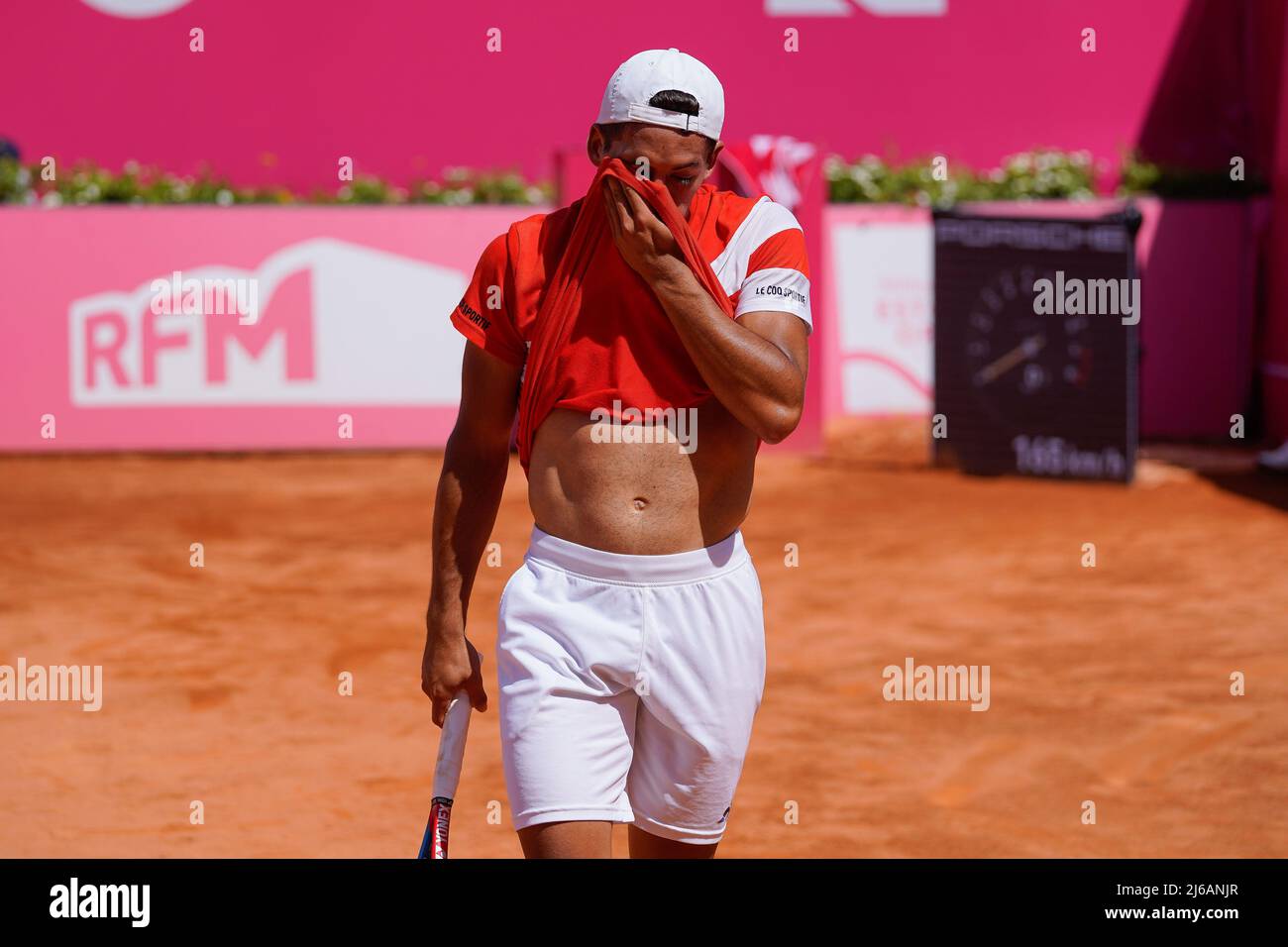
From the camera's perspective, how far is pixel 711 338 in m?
3.17

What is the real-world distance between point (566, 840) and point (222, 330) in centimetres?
1240

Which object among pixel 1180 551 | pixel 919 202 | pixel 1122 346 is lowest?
pixel 1180 551

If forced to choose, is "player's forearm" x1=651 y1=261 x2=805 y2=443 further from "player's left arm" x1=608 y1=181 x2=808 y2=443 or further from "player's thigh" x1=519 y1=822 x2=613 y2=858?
"player's thigh" x1=519 y1=822 x2=613 y2=858

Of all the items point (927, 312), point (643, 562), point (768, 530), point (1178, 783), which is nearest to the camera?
point (643, 562)

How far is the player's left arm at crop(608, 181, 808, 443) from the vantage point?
317 centimetres

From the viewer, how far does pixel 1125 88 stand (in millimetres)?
18188

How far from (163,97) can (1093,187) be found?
1028 centimetres

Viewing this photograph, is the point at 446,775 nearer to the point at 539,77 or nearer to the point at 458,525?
the point at 458,525

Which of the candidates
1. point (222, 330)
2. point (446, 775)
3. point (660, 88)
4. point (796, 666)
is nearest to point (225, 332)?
point (222, 330)

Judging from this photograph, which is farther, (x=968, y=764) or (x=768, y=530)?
(x=768, y=530)

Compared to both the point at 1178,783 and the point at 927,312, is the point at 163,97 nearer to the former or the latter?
the point at 927,312

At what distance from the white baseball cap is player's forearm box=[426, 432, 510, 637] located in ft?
2.63

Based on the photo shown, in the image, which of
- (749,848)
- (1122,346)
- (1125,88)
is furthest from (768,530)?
(1125,88)

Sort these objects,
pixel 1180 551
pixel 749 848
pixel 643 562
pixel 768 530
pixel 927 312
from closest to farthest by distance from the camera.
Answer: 1. pixel 643 562
2. pixel 749 848
3. pixel 1180 551
4. pixel 768 530
5. pixel 927 312
